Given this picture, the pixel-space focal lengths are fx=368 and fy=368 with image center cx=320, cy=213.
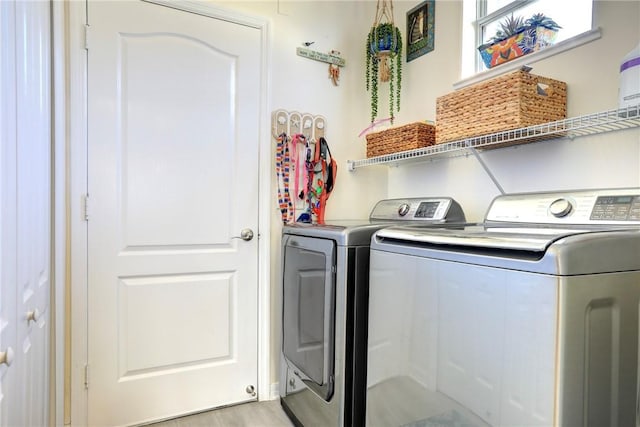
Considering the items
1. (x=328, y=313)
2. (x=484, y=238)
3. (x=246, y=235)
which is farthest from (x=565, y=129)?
(x=246, y=235)

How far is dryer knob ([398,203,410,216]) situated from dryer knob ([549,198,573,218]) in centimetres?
73

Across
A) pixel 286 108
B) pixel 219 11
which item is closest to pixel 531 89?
pixel 286 108

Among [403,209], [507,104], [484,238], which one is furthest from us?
[403,209]

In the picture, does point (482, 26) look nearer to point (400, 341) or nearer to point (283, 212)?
point (283, 212)

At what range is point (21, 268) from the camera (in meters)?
1.01

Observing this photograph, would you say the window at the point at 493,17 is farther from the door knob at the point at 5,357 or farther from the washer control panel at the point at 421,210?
the door knob at the point at 5,357

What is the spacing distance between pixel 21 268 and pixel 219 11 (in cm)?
167

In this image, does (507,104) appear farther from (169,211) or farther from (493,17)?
(169,211)

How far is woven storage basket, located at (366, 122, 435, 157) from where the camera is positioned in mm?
1901

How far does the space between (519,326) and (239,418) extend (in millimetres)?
1694

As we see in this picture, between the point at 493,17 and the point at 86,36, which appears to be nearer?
the point at 86,36

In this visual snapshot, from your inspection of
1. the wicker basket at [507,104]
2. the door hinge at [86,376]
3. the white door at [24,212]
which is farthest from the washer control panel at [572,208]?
the door hinge at [86,376]

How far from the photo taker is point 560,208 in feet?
4.33

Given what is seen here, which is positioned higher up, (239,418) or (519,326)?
(519,326)
